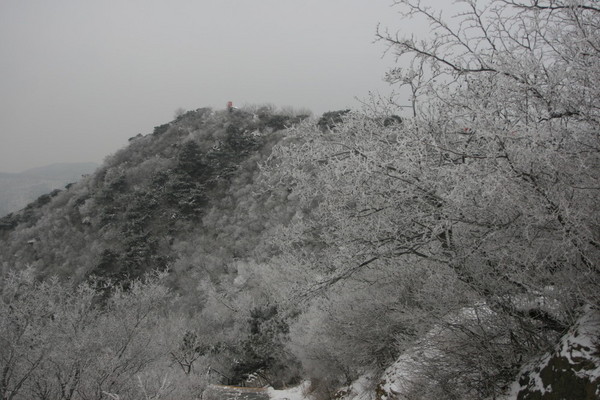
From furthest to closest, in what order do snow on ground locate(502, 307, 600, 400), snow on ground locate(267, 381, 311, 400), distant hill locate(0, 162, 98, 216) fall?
distant hill locate(0, 162, 98, 216) < snow on ground locate(267, 381, 311, 400) < snow on ground locate(502, 307, 600, 400)

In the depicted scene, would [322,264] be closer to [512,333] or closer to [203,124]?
[512,333]

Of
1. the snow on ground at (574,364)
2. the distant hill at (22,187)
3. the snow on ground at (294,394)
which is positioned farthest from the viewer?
the distant hill at (22,187)

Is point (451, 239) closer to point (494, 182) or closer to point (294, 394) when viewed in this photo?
point (494, 182)

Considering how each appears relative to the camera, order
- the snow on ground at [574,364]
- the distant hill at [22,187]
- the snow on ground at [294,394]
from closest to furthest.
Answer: the snow on ground at [574,364] < the snow on ground at [294,394] < the distant hill at [22,187]

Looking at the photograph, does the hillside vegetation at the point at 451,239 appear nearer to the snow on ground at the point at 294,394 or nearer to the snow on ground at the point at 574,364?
the snow on ground at the point at 574,364

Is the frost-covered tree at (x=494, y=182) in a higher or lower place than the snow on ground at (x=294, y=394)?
higher

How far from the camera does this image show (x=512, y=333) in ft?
12.3

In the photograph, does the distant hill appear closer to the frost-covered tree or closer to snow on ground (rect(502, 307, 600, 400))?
the frost-covered tree

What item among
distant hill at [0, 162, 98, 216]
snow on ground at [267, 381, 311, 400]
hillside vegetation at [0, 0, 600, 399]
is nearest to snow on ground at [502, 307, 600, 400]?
hillside vegetation at [0, 0, 600, 399]

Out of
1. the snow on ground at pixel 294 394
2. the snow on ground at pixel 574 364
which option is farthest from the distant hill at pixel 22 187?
the snow on ground at pixel 574 364

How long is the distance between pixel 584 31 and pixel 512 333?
2.70m

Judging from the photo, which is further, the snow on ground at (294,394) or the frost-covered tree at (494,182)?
the snow on ground at (294,394)

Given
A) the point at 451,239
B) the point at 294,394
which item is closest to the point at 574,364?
the point at 451,239

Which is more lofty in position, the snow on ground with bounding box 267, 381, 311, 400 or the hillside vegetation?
the hillside vegetation
